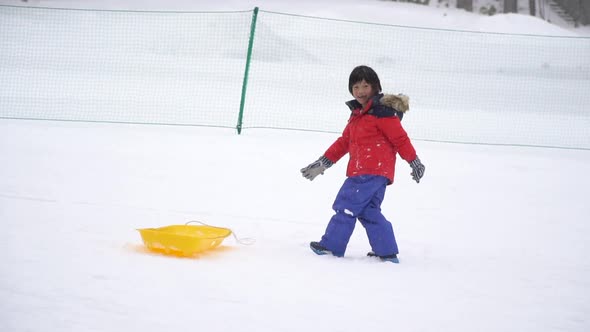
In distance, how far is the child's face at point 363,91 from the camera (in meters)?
3.92

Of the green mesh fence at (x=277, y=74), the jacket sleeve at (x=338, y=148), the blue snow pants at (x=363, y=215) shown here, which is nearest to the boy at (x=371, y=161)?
the blue snow pants at (x=363, y=215)

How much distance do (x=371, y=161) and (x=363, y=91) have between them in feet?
1.29

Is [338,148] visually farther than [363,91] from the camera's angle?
Yes

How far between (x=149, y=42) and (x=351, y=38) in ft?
17.8

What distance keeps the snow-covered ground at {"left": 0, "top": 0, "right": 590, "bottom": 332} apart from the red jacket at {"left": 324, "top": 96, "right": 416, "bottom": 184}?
536 millimetres

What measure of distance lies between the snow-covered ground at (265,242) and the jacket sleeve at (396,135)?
Result: 64 centimetres

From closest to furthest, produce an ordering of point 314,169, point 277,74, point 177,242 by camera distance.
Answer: point 177,242 < point 314,169 < point 277,74

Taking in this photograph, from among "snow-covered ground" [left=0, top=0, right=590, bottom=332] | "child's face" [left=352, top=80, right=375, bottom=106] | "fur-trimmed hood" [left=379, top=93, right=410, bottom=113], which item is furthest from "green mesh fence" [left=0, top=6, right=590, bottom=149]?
"fur-trimmed hood" [left=379, top=93, right=410, bottom=113]

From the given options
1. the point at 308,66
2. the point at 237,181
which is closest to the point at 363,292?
the point at 237,181

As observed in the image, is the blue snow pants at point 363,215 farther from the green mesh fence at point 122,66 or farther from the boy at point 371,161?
the green mesh fence at point 122,66

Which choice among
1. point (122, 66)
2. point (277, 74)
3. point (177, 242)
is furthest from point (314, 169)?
point (122, 66)

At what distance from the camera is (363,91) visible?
155 inches

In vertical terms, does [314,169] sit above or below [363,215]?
above

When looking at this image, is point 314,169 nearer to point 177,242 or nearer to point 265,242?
point 265,242
